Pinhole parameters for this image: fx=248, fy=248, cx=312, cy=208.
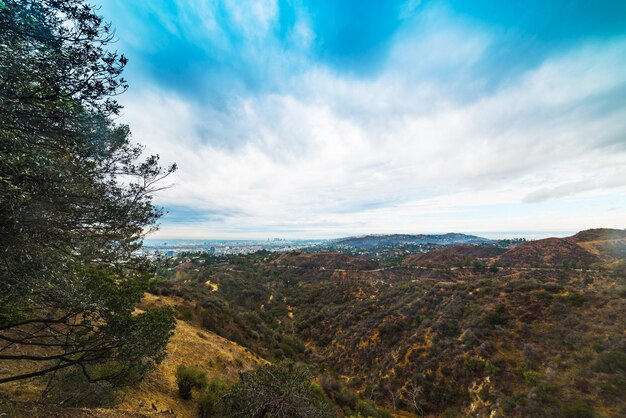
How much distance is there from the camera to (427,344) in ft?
77.5

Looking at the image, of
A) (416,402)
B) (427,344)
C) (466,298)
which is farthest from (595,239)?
(416,402)

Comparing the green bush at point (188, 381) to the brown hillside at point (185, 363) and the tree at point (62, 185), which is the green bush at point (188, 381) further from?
the tree at point (62, 185)

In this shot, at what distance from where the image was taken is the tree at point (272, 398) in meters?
7.80

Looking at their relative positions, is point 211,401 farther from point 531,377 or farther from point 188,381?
point 531,377

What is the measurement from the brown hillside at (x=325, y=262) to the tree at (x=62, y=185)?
80.8 metres

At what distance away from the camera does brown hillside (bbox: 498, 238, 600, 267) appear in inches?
2473

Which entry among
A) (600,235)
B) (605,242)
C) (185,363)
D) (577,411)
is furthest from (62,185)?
(600,235)

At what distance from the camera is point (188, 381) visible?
11008 mm

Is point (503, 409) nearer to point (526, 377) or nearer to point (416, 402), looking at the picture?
point (526, 377)

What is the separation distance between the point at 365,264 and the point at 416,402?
7213 centimetres

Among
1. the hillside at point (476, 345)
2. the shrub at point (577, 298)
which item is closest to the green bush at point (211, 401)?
the hillside at point (476, 345)

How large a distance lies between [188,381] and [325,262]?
8305 centimetres

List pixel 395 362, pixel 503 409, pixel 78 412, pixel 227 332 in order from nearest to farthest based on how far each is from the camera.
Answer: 1. pixel 78 412
2. pixel 503 409
3. pixel 395 362
4. pixel 227 332

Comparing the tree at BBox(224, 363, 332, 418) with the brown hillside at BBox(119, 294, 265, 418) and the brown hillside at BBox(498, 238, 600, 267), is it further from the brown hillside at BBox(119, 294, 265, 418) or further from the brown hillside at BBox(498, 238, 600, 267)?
the brown hillside at BBox(498, 238, 600, 267)
